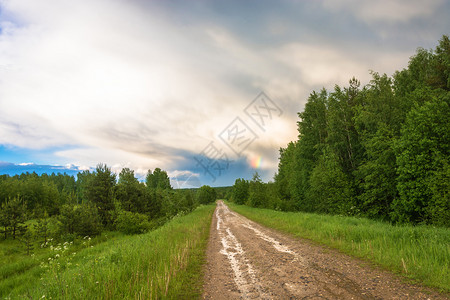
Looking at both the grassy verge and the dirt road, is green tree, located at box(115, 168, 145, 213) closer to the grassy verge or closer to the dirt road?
the dirt road

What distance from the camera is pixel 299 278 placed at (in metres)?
5.99

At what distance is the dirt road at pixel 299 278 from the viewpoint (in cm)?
491

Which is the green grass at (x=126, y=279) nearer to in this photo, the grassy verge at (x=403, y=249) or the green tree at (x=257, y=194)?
the grassy verge at (x=403, y=249)

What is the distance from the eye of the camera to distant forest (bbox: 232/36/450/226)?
57.2 ft

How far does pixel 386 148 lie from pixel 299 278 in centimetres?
2249

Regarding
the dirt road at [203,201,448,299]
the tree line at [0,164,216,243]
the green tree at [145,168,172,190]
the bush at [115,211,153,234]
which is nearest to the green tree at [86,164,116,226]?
the tree line at [0,164,216,243]

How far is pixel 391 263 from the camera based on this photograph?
6629 mm

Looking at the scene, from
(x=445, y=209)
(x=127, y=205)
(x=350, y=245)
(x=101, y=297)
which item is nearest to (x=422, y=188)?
(x=445, y=209)

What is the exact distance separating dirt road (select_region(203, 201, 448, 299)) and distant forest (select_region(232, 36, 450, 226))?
15367mm

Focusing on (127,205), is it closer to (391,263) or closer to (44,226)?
(44,226)

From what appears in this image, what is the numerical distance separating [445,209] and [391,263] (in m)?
14.8

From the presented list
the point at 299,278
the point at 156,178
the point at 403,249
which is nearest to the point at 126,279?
the point at 299,278

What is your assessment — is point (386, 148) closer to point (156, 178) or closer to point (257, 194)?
point (257, 194)

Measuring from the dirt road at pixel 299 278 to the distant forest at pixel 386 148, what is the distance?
1537 cm
